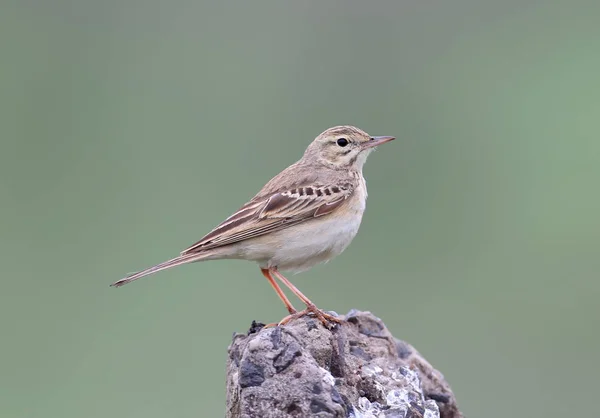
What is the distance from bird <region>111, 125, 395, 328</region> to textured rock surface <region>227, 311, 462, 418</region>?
3.01 feet

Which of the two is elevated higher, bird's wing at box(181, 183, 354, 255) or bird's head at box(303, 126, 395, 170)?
bird's head at box(303, 126, 395, 170)

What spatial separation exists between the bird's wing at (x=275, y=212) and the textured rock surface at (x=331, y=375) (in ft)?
4.01

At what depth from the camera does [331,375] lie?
25.7 ft

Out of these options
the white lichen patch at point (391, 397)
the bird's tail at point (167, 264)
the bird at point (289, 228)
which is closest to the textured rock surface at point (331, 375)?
the white lichen patch at point (391, 397)

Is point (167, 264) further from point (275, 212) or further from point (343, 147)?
point (343, 147)

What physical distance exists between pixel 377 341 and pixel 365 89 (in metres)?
15.9

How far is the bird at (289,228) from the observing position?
32.0 feet

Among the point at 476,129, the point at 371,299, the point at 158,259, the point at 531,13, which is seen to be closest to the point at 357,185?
the point at 371,299

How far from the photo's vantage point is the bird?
9.74m

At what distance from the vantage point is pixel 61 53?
85.9 feet

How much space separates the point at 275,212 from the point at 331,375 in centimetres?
254

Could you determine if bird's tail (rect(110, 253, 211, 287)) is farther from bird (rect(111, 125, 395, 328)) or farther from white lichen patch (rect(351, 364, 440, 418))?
white lichen patch (rect(351, 364, 440, 418))

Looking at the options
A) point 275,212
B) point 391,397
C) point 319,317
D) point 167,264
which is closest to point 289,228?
point 275,212

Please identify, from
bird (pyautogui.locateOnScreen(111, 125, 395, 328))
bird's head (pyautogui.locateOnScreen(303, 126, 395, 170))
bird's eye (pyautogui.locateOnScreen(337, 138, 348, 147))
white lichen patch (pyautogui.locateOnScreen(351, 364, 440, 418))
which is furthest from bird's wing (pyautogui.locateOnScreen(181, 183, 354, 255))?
white lichen patch (pyautogui.locateOnScreen(351, 364, 440, 418))
